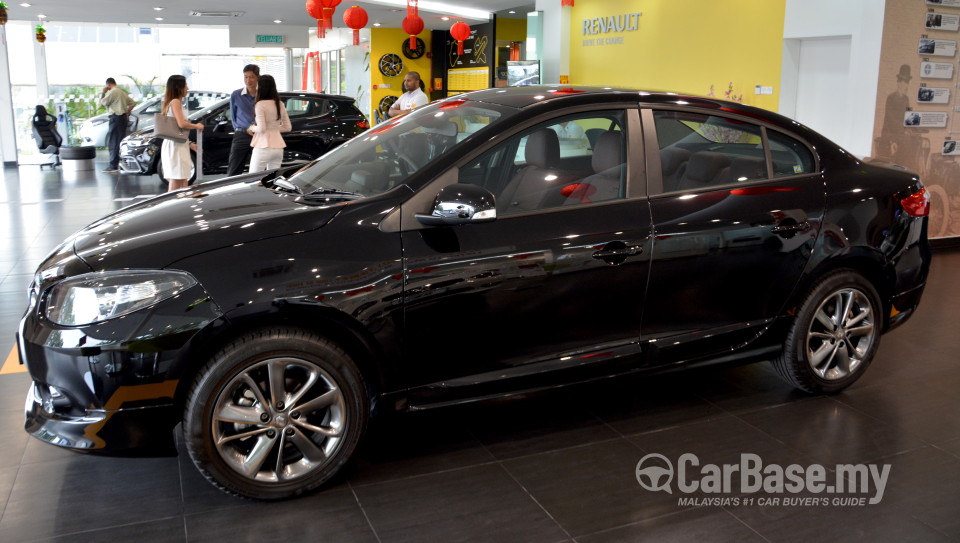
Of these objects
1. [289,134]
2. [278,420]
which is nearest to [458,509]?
[278,420]

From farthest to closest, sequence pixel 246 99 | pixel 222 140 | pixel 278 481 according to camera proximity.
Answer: pixel 222 140 < pixel 246 99 < pixel 278 481

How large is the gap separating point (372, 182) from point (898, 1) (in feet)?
19.3

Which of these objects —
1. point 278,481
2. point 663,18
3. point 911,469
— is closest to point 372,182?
point 278,481

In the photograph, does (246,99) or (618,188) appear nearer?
(618,188)

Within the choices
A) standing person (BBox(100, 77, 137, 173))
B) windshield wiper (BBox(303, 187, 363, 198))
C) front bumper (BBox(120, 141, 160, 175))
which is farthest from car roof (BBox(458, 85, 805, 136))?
standing person (BBox(100, 77, 137, 173))

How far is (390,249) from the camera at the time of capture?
2781mm

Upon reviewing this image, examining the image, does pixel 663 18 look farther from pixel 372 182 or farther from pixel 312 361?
pixel 312 361

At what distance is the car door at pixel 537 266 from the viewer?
284 centimetres

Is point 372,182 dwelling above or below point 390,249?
above

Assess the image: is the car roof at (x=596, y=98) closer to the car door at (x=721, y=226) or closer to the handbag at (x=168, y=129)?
the car door at (x=721, y=226)

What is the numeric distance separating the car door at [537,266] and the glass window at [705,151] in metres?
0.17

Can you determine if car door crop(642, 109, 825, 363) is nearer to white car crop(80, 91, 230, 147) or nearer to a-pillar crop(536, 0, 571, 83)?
a-pillar crop(536, 0, 571, 83)

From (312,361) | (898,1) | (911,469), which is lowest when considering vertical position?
(911,469)

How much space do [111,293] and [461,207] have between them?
1.15 meters
